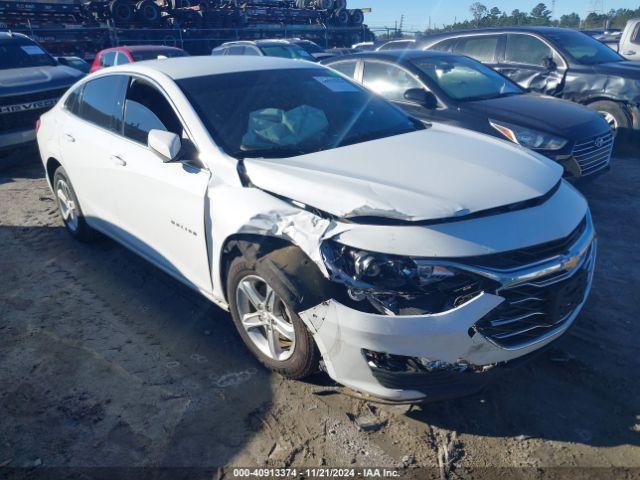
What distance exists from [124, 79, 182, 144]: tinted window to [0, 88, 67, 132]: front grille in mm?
4566

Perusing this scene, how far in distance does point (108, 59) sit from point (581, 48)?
33.1 feet

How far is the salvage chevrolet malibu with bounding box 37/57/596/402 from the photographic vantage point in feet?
7.39

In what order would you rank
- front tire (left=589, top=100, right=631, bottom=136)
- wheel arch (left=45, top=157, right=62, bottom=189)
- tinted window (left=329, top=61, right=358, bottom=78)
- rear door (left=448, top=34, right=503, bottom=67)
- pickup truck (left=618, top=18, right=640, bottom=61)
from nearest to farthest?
1. wheel arch (left=45, top=157, right=62, bottom=189)
2. tinted window (left=329, top=61, right=358, bottom=78)
3. front tire (left=589, top=100, right=631, bottom=136)
4. rear door (left=448, top=34, right=503, bottom=67)
5. pickup truck (left=618, top=18, right=640, bottom=61)

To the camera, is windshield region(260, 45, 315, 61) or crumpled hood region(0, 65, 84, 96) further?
windshield region(260, 45, 315, 61)

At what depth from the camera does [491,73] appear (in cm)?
641

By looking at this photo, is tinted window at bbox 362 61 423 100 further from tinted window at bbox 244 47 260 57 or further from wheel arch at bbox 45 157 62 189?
tinted window at bbox 244 47 260 57

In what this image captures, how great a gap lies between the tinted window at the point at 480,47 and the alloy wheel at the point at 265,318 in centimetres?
698

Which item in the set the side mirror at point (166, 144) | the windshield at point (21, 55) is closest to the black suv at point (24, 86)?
the windshield at point (21, 55)

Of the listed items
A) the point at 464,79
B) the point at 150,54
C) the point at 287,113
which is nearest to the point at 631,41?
the point at 464,79

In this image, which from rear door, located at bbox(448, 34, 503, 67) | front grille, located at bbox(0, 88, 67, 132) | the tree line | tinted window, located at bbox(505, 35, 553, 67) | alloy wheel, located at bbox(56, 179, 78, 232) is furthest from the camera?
the tree line

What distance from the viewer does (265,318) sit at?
285 centimetres

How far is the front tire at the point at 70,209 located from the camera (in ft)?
15.4

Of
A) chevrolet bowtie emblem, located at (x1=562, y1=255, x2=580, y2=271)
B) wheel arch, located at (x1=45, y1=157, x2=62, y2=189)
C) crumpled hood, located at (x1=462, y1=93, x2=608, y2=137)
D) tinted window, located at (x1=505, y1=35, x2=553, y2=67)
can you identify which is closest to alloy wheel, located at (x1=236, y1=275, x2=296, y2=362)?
chevrolet bowtie emblem, located at (x1=562, y1=255, x2=580, y2=271)

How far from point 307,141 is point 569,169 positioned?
10.6 ft
